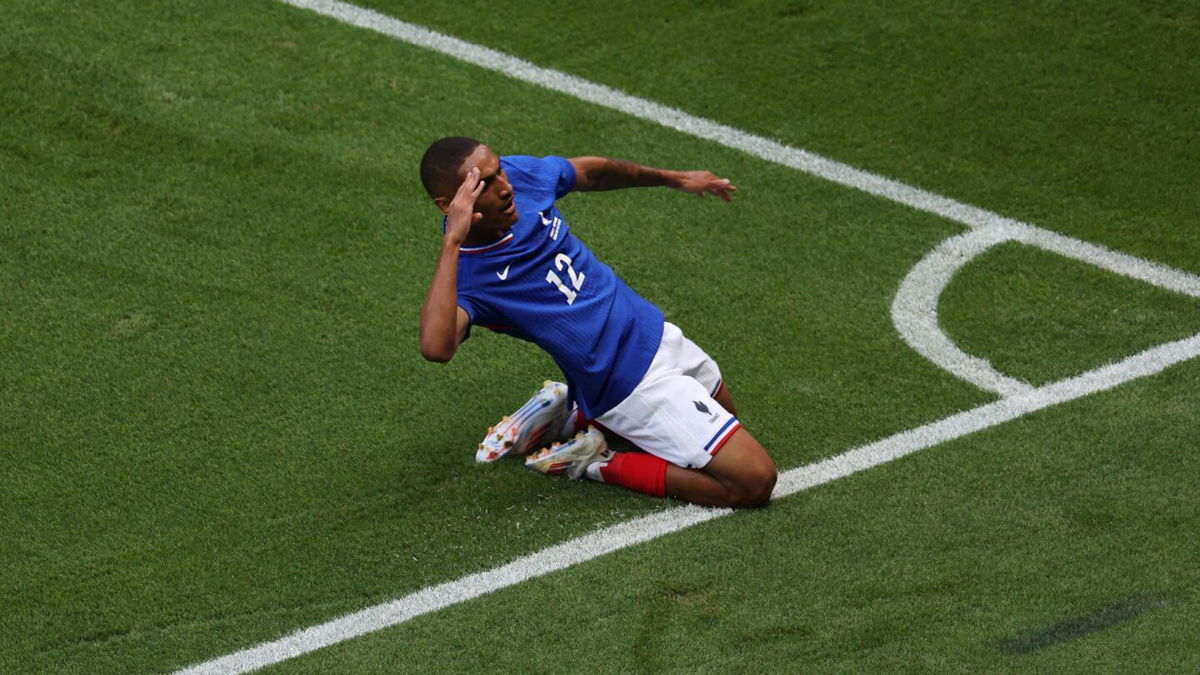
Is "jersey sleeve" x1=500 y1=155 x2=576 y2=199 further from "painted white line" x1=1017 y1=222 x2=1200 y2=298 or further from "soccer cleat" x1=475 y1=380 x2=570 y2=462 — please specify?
"painted white line" x1=1017 y1=222 x2=1200 y2=298

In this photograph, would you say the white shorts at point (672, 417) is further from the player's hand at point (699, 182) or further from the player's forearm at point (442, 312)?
the player's forearm at point (442, 312)

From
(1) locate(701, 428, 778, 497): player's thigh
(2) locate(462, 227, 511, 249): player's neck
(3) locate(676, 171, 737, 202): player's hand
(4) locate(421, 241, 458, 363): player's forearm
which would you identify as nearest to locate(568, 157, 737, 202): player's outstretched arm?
(3) locate(676, 171, 737, 202): player's hand

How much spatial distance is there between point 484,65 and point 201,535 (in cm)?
352

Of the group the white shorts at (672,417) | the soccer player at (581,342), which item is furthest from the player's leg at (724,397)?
the white shorts at (672,417)

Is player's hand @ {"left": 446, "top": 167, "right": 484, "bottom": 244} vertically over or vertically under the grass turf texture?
over

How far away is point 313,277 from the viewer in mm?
6406

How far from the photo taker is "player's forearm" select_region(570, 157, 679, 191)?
18.2ft

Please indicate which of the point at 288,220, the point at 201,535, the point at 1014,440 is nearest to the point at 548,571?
the point at 201,535

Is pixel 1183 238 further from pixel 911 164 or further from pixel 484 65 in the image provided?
pixel 484 65

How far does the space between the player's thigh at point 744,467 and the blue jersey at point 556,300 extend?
0.41 m

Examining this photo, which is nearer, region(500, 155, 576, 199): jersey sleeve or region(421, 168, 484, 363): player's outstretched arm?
region(421, 168, 484, 363): player's outstretched arm

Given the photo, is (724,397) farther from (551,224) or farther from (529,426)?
(551,224)

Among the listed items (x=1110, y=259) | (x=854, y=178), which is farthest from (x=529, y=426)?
(x=1110, y=259)

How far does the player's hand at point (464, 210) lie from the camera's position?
15.7 ft
